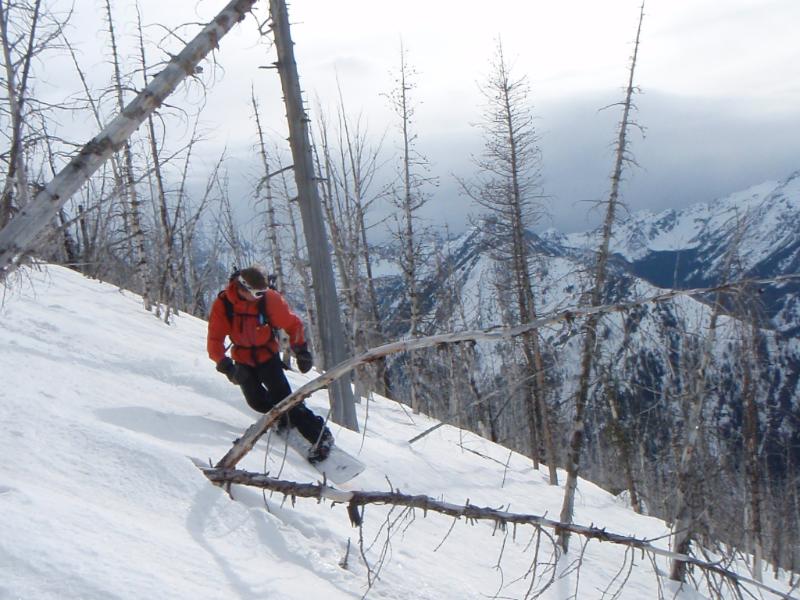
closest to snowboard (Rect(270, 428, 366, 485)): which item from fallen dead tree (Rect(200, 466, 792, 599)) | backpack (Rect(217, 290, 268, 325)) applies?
backpack (Rect(217, 290, 268, 325))

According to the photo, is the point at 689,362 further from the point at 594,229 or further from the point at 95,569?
the point at 95,569

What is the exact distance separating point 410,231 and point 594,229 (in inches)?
335

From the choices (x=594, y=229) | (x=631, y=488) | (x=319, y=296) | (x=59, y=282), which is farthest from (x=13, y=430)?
(x=631, y=488)

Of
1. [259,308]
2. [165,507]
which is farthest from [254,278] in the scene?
[165,507]

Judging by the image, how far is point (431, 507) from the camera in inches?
165

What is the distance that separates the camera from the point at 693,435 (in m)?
10.1

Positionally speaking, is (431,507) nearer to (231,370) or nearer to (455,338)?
(455,338)

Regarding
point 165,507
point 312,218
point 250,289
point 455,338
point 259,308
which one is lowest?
point 165,507

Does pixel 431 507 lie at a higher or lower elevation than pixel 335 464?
higher

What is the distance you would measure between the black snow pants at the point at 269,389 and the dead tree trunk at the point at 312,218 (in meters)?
2.36

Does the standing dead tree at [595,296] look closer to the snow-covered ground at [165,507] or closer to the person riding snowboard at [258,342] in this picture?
the snow-covered ground at [165,507]

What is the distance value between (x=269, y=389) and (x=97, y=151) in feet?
9.72

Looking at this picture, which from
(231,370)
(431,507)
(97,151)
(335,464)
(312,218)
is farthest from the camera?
(312,218)

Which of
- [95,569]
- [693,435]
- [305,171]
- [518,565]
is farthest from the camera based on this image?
[693,435]
